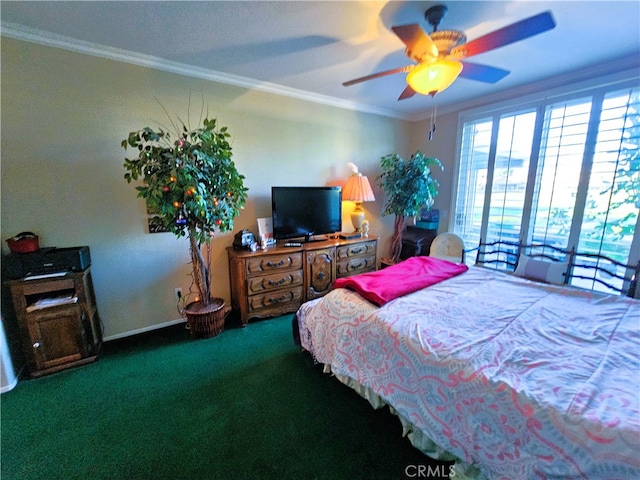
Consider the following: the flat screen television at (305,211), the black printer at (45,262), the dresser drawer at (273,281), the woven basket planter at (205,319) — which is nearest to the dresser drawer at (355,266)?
the flat screen television at (305,211)

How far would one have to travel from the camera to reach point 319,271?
306cm

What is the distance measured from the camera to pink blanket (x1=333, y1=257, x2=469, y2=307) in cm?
180

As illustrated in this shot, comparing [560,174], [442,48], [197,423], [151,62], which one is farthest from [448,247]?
[151,62]

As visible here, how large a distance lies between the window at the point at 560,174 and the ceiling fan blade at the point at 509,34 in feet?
6.10

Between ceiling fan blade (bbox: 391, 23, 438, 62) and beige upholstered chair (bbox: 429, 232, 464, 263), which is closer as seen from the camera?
ceiling fan blade (bbox: 391, 23, 438, 62)

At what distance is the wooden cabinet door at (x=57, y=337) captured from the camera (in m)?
1.94

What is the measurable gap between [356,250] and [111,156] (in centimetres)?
267

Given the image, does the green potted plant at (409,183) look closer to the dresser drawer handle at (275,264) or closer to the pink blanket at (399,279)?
the pink blanket at (399,279)

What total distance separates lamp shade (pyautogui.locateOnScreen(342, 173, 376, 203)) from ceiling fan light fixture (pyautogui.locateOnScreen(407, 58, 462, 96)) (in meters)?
1.67

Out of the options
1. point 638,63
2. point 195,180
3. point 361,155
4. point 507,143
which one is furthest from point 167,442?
point 638,63

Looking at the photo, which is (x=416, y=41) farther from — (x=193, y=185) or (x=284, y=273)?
(x=284, y=273)

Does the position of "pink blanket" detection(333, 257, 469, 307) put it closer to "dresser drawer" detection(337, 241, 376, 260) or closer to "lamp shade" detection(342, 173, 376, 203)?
"dresser drawer" detection(337, 241, 376, 260)

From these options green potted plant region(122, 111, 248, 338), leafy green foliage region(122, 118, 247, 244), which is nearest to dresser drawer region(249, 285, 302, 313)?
green potted plant region(122, 111, 248, 338)

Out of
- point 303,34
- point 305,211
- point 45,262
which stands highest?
point 303,34
